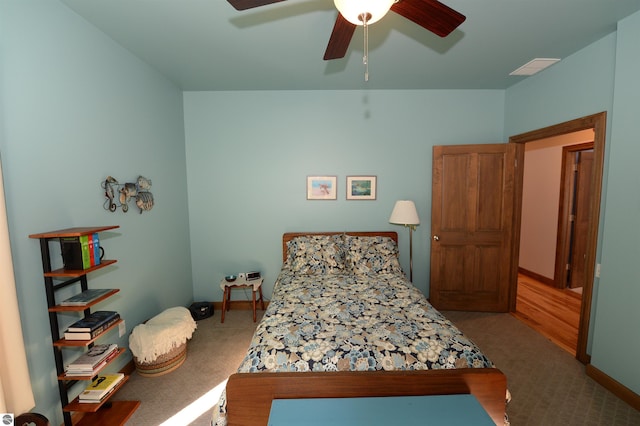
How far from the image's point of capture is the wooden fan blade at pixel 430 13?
3.87 feet

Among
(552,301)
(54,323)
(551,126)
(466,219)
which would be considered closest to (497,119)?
(551,126)

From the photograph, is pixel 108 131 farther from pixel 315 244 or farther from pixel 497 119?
pixel 497 119

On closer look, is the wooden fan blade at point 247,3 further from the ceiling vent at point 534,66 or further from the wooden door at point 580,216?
the wooden door at point 580,216

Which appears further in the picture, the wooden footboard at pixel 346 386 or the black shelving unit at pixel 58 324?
the black shelving unit at pixel 58 324

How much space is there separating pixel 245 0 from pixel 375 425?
78.5 inches

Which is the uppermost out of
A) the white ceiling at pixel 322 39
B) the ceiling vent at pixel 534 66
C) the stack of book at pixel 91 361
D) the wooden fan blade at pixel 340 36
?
the white ceiling at pixel 322 39

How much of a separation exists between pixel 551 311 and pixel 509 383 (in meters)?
1.91

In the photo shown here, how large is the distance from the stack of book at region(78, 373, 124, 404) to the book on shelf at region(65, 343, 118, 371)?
0.65 ft

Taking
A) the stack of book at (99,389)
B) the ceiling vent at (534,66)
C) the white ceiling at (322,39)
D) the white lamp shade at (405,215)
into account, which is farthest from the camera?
the white lamp shade at (405,215)

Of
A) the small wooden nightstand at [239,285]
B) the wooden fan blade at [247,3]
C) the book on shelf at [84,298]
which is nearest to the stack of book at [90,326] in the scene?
the book on shelf at [84,298]

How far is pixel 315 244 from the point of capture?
3.09 metres

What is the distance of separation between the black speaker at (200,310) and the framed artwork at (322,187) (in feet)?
6.22

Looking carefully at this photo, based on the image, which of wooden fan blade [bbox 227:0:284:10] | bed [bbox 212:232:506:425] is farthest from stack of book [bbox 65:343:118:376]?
wooden fan blade [bbox 227:0:284:10]

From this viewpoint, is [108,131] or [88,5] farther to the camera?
[108,131]
